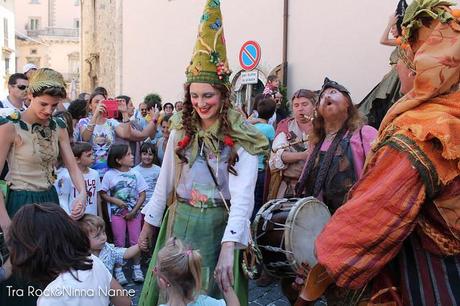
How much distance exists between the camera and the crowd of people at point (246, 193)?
2158 mm

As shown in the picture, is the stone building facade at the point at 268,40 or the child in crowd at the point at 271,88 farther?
the stone building facade at the point at 268,40

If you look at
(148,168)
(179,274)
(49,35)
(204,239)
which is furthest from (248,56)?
(49,35)

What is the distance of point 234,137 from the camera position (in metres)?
3.23

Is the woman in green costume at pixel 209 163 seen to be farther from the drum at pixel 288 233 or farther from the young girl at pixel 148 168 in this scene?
the young girl at pixel 148 168

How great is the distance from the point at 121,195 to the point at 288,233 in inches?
140

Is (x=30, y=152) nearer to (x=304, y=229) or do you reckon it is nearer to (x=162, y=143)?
(x=304, y=229)

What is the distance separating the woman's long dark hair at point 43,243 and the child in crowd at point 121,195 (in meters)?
3.59

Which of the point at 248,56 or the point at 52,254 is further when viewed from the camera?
the point at 248,56

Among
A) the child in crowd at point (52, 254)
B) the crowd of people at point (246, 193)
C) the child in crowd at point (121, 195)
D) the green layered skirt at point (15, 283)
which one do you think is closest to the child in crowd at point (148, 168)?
the child in crowd at point (121, 195)

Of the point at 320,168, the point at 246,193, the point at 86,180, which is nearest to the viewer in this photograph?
the point at 246,193

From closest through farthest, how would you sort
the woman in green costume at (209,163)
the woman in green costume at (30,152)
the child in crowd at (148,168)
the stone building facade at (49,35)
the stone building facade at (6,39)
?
1. the woman in green costume at (209,163)
2. the woman in green costume at (30,152)
3. the child in crowd at (148,168)
4. the stone building facade at (6,39)
5. the stone building facade at (49,35)

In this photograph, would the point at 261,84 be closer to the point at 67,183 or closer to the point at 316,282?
the point at 67,183

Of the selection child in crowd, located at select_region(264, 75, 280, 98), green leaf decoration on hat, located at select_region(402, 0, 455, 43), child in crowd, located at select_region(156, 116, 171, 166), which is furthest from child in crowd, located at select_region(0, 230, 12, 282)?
child in crowd, located at select_region(264, 75, 280, 98)

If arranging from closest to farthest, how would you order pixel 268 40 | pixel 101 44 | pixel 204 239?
pixel 204 239, pixel 268 40, pixel 101 44
